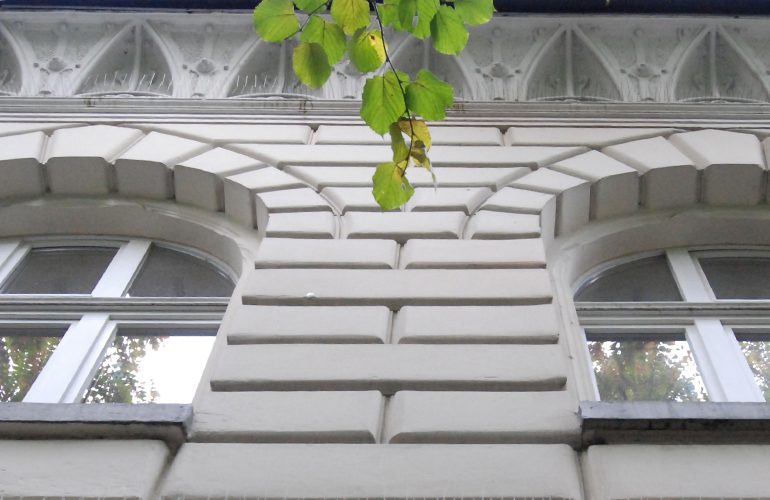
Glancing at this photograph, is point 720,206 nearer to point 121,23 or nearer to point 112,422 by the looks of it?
point 112,422

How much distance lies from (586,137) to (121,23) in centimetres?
486

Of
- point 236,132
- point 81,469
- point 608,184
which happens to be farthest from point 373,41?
point 236,132

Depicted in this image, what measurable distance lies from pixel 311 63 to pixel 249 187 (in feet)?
8.21

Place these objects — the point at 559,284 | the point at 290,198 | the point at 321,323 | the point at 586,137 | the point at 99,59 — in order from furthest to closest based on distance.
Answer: the point at 99,59, the point at 586,137, the point at 290,198, the point at 559,284, the point at 321,323

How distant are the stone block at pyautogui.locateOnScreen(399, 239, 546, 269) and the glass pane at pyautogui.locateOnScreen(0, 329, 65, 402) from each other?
2115mm

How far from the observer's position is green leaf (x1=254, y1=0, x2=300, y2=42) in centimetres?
320

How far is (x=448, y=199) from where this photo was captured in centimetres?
542

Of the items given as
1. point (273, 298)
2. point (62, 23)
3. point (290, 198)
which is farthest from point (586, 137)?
point (62, 23)

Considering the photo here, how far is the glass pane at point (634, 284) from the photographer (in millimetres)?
5469

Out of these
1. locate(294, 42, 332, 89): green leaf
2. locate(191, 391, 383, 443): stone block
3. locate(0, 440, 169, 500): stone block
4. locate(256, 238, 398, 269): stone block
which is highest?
locate(256, 238, 398, 269): stone block

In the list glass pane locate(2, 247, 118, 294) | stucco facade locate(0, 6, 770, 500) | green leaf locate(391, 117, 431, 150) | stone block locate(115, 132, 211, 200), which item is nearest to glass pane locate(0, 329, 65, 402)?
stucco facade locate(0, 6, 770, 500)

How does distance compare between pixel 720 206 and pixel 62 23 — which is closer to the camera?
pixel 720 206

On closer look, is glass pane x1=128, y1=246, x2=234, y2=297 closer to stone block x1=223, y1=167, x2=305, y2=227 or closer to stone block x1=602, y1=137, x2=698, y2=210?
stone block x1=223, y1=167, x2=305, y2=227

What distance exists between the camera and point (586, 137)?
21.4ft
